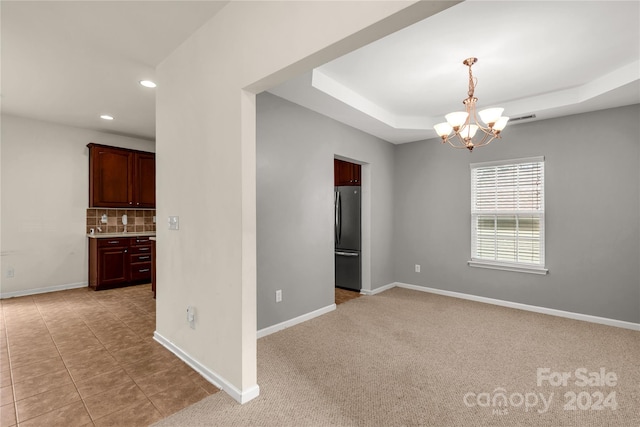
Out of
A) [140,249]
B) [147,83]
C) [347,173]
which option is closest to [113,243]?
[140,249]

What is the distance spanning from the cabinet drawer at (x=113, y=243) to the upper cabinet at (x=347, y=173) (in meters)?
3.70

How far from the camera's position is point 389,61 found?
286 cm

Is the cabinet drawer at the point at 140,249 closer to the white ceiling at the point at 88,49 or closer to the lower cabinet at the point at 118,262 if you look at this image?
the lower cabinet at the point at 118,262

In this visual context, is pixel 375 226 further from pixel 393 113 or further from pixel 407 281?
pixel 393 113

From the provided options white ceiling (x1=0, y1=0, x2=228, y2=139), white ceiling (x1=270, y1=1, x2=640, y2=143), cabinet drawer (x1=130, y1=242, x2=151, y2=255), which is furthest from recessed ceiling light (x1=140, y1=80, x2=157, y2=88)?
cabinet drawer (x1=130, y1=242, x2=151, y2=255)

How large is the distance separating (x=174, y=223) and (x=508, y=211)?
13.7 ft

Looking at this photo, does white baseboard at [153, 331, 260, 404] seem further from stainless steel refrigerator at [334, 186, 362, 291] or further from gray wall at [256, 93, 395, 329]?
stainless steel refrigerator at [334, 186, 362, 291]

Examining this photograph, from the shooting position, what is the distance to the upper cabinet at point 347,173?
482 cm

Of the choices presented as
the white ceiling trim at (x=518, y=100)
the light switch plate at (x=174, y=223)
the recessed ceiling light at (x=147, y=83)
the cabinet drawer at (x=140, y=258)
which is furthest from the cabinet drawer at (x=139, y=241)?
the white ceiling trim at (x=518, y=100)

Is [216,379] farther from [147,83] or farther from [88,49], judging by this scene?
[147,83]

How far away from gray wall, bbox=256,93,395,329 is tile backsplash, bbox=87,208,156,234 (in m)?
3.88

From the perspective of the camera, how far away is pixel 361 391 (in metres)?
2.10

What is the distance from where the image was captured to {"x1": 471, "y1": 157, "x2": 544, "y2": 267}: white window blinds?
3.98 m

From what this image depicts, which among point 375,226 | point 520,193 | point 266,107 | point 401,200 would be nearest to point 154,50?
point 266,107
